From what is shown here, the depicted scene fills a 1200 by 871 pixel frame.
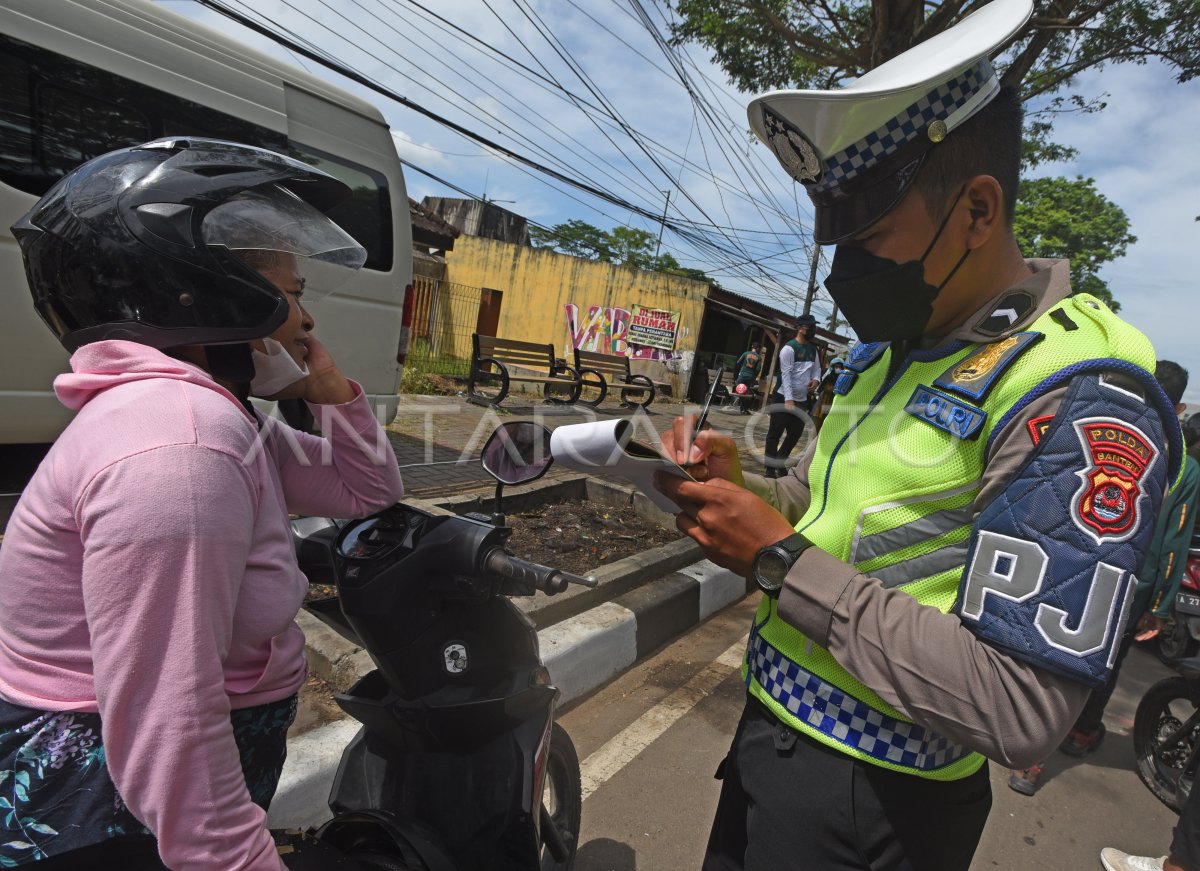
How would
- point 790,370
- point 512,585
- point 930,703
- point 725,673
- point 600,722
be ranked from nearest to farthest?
point 930,703 < point 512,585 < point 600,722 < point 725,673 < point 790,370

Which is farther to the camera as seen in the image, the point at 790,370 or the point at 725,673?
the point at 790,370

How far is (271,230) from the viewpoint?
1049 mm

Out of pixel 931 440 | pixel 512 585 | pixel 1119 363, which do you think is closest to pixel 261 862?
pixel 512 585

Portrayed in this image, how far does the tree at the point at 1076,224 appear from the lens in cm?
2020

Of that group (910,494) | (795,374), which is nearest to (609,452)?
(910,494)

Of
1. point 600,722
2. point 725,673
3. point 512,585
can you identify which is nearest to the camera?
point 512,585

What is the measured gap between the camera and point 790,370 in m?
7.29

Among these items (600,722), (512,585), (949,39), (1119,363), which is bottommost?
(600,722)

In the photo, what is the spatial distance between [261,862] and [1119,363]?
1.17m

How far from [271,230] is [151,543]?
0.54m

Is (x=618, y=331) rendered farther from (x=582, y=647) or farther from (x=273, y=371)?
(x=273, y=371)

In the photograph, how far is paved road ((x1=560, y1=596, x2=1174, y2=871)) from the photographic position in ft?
7.29

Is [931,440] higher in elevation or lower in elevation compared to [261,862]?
higher

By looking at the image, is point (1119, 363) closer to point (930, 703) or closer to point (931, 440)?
point (931, 440)
